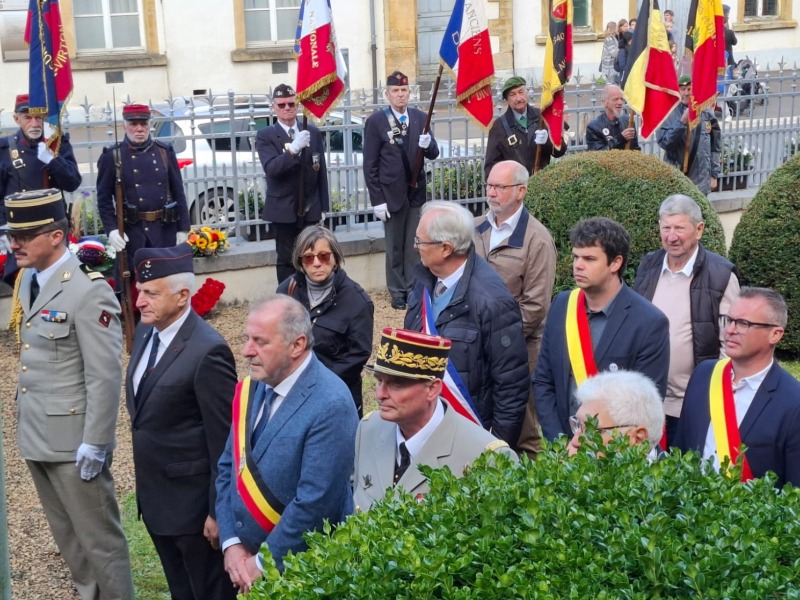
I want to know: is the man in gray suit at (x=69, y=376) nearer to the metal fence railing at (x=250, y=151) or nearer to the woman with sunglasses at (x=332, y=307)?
the woman with sunglasses at (x=332, y=307)

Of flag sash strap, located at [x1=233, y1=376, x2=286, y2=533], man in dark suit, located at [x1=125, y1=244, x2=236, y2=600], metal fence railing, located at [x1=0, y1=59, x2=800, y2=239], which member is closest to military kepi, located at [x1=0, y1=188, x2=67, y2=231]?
man in dark suit, located at [x1=125, y1=244, x2=236, y2=600]

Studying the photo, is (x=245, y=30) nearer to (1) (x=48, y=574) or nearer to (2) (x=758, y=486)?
(1) (x=48, y=574)

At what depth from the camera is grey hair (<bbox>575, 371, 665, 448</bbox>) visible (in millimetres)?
3936

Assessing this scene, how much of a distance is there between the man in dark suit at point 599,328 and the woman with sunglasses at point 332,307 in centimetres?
99

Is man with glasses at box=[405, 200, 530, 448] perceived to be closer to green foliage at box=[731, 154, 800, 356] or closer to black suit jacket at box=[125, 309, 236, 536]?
black suit jacket at box=[125, 309, 236, 536]

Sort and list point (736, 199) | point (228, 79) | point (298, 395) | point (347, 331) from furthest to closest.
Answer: point (228, 79) < point (736, 199) < point (347, 331) < point (298, 395)

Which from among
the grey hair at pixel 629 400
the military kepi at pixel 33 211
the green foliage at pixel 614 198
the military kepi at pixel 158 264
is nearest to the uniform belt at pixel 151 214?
the green foliage at pixel 614 198

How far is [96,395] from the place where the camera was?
197 inches

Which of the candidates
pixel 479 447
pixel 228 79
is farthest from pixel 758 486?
pixel 228 79

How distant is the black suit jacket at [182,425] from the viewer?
470cm

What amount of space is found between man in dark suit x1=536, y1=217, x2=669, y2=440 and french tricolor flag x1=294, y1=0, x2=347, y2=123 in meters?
4.64

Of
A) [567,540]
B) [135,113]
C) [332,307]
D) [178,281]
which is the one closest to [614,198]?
[332,307]

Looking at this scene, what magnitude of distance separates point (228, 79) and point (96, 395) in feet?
76.4

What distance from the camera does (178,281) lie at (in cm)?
479
